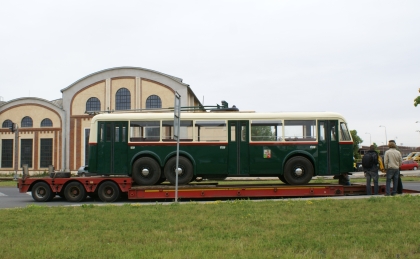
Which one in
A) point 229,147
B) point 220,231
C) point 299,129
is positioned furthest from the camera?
point 299,129

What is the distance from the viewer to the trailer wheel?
16.2m

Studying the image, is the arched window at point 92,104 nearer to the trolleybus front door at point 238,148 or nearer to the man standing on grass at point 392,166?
the trolleybus front door at point 238,148

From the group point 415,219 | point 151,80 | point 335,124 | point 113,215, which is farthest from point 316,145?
point 151,80

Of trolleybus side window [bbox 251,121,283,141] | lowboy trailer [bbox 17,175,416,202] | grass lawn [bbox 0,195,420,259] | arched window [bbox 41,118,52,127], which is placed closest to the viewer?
grass lawn [bbox 0,195,420,259]

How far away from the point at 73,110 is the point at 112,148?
3312cm

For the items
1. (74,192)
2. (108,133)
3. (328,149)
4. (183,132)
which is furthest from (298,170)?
(74,192)

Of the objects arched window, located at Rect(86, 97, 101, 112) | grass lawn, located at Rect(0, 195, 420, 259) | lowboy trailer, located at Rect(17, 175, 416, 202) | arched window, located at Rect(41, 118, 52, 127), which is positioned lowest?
grass lawn, located at Rect(0, 195, 420, 259)

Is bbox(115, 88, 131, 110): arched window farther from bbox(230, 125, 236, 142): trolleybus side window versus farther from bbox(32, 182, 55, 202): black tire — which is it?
bbox(230, 125, 236, 142): trolleybus side window

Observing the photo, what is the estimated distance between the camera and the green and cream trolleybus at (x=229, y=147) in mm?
16078

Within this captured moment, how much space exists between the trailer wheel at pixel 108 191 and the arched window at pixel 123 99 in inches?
1238

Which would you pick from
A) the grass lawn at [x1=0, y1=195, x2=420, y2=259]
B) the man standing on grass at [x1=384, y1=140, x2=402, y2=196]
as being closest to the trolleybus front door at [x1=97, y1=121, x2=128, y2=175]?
the grass lawn at [x1=0, y1=195, x2=420, y2=259]

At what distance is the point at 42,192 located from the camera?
16.9 m

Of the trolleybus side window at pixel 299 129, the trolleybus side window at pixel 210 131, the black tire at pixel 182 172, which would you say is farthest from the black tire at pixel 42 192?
the trolleybus side window at pixel 299 129

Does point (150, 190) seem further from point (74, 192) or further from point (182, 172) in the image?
point (74, 192)
